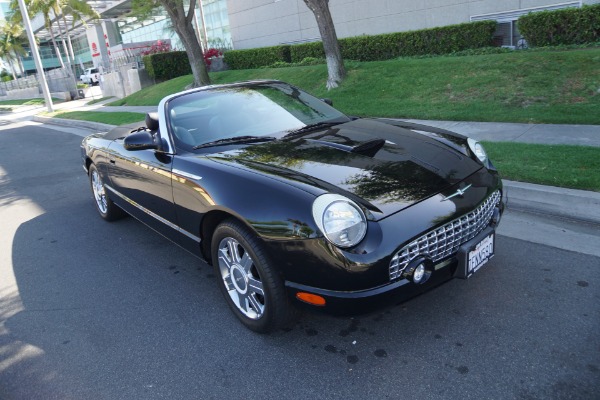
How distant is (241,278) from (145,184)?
1.47 metres

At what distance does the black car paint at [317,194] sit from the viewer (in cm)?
250

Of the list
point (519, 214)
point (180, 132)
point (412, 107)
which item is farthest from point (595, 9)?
point (180, 132)

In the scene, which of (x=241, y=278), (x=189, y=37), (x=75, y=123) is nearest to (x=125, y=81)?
(x=75, y=123)

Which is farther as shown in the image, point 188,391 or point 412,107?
point 412,107

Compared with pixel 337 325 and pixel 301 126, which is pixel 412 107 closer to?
pixel 301 126

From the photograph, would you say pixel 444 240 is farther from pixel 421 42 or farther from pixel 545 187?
pixel 421 42

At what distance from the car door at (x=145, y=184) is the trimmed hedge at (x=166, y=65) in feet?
64.5

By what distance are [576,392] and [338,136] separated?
2.20m

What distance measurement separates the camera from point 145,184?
13.1ft

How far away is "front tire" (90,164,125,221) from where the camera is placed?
5.35 metres

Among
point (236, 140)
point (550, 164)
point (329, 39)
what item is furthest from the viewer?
point (329, 39)

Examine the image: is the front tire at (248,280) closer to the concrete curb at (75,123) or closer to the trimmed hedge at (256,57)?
the concrete curb at (75,123)

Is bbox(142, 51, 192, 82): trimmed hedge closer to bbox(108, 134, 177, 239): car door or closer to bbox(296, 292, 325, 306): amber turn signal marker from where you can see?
bbox(108, 134, 177, 239): car door

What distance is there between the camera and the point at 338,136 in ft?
11.8
